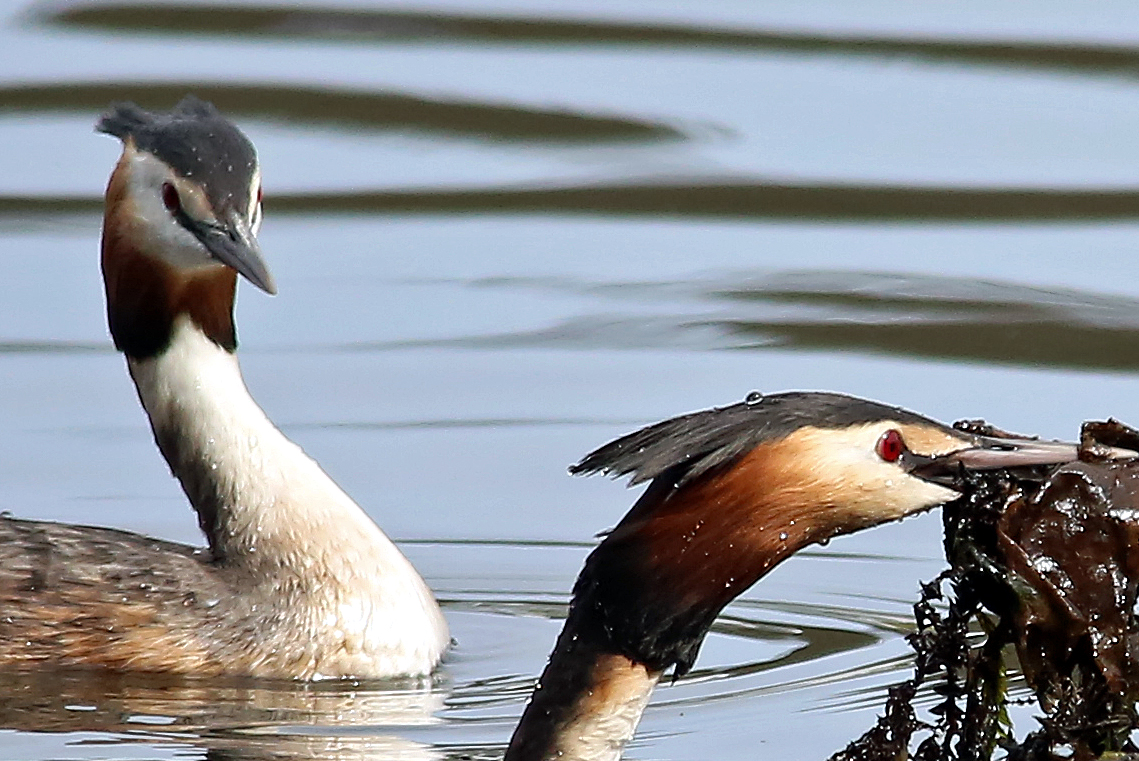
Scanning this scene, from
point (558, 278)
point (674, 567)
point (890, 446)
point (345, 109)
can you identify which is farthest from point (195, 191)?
point (345, 109)

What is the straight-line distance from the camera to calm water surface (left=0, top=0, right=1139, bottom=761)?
6922 millimetres

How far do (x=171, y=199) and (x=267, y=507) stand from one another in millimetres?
822

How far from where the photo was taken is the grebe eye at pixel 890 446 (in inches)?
198

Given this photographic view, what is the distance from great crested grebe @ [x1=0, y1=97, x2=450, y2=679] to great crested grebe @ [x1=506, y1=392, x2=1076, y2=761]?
6.61 feet

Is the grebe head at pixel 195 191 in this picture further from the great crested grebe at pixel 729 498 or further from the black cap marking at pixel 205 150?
the great crested grebe at pixel 729 498

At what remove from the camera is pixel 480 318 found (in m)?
10.1

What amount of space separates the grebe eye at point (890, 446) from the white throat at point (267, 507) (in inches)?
92.7

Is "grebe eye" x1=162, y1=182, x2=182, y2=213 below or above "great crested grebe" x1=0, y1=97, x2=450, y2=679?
above

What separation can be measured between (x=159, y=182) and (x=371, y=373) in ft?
7.42

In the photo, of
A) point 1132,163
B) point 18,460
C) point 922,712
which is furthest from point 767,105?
point 922,712

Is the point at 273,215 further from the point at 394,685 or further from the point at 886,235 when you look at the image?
the point at 394,685

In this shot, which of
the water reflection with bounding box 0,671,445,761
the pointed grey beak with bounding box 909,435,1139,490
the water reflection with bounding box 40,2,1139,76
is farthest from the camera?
the water reflection with bounding box 40,2,1139,76

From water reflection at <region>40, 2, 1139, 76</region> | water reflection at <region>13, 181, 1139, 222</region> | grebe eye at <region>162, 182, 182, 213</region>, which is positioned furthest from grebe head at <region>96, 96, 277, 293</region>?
water reflection at <region>40, 2, 1139, 76</region>

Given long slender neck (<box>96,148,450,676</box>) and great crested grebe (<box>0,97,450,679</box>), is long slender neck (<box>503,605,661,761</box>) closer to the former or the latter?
great crested grebe (<box>0,97,450,679</box>)
